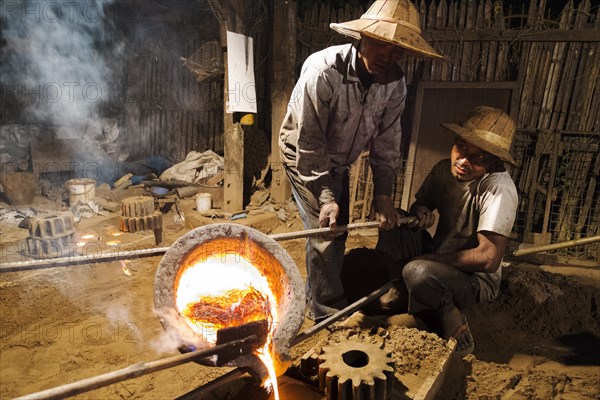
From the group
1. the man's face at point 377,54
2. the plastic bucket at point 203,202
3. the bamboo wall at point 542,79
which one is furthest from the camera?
the plastic bucket at point 203,202

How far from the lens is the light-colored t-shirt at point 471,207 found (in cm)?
345

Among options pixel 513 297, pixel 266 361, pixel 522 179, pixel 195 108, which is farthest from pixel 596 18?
pixel 195 108

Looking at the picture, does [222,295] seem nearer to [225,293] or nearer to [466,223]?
[225,293]

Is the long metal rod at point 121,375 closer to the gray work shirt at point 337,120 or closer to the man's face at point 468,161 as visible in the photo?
the gray work shirt at point 337,120

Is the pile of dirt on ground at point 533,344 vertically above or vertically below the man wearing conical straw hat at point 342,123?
below

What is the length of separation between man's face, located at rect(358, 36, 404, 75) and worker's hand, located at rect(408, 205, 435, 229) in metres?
1.53

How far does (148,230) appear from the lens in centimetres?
720

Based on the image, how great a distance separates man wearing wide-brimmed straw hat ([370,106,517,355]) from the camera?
348 centimetres

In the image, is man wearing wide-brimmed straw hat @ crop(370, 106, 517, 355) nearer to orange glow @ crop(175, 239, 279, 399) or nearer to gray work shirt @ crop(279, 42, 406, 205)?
gray work shirt @ crop(279, 42, 406, 205)

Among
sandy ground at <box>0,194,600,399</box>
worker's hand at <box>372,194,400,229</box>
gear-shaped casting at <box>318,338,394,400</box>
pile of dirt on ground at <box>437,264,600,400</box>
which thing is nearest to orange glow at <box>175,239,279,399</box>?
gear-shaped casting at <box>318,338,394,400</box>

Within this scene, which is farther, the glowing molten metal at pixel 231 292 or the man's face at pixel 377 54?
the man's face at pixel 377 54

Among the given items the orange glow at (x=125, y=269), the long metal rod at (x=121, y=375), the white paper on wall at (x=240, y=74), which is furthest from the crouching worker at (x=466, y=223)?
the white paper on wall at (x=240, y=74)

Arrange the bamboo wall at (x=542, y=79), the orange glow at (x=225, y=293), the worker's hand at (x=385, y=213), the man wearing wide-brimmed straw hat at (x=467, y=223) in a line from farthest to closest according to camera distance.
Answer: the bamboo wall at (x=542, y=79), the worker's hand at (x=385, y=213), the man wearing wide-brimmed straw hat at (x=467, y=223), the orange glow at (x=225, y=293)

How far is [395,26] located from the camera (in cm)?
321
